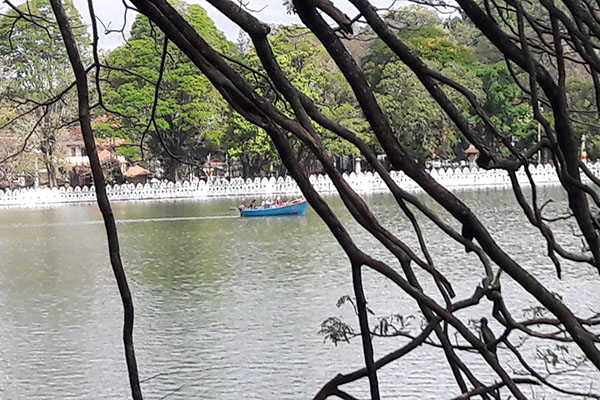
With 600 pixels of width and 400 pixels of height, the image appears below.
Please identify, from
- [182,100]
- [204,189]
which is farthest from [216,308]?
[182,100]

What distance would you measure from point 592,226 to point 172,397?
196 inches

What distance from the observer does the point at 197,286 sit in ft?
32.3

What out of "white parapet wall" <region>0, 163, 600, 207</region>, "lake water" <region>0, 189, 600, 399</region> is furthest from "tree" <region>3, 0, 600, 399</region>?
"white parapet wall" <region>0, 163, 600, 207</region>

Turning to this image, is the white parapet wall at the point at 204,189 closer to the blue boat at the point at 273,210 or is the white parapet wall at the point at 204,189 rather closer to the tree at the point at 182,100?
the tree at the point at 182,100

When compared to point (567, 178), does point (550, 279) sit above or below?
below

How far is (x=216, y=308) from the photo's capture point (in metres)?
8.49

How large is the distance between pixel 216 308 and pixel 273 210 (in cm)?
934

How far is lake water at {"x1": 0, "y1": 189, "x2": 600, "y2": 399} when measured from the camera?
237 inches

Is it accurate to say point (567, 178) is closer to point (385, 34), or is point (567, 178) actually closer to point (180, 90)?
point (385, 34)

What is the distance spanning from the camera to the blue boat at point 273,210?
17.8 metres

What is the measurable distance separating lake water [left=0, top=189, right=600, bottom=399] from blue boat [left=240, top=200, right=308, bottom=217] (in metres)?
2.03

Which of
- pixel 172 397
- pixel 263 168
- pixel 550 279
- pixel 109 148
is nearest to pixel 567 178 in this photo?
pixel 172 397

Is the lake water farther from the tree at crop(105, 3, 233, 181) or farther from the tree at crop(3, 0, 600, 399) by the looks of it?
the tree at crop(105, 3, 233, 181)

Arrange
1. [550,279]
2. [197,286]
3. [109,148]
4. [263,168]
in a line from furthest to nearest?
[263,168] → [109,148] → [197,286] → [550,279]
